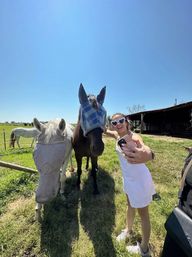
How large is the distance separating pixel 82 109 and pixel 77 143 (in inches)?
34.9

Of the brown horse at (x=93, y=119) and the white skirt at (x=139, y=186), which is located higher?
the brown horse at (x=93, y=119)

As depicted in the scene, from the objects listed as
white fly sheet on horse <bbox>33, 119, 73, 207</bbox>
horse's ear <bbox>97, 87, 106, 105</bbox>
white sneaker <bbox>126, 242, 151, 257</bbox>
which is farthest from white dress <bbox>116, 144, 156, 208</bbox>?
horse's ear <bbox>97, 87, 106, 105</bbox>

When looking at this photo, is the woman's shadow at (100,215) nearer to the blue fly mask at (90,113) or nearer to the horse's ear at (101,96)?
the blue fly mask at (90,113)

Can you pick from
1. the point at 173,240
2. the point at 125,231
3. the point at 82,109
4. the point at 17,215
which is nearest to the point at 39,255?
the point at 17,215

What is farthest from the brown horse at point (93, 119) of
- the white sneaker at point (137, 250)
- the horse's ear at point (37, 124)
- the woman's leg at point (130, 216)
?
the white sneaker at point (137, 250)

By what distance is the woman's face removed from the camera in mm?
2104

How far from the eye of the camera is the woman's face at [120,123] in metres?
2.10

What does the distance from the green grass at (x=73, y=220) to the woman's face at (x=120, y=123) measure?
1535mm

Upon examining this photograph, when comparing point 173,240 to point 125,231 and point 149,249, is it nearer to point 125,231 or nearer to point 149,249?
point 149,249

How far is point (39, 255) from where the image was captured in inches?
85.1

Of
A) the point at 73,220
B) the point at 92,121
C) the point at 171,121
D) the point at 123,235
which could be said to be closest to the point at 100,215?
the point at 73,220

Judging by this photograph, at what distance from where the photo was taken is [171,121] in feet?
61.1

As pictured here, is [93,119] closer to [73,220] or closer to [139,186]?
[139,186]

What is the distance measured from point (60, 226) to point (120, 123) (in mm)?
1922
